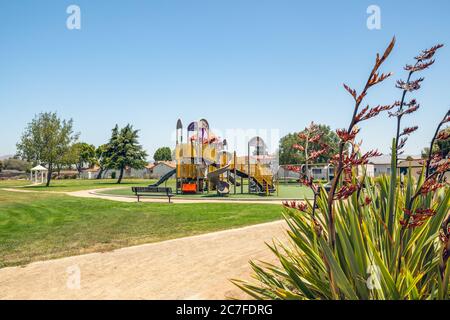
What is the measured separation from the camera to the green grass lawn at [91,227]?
7.79 meters

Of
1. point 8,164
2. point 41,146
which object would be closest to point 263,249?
point 41,146

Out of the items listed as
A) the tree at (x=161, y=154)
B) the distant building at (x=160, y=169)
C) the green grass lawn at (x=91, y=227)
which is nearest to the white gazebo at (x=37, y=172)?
the distant building at (x=160, y=169)

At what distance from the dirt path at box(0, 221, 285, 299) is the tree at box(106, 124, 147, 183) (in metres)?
52.4

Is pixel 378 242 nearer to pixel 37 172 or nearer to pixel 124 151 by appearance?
pixel 124 151

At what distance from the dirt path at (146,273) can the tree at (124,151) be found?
52.4m

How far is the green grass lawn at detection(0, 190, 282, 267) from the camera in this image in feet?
25.5

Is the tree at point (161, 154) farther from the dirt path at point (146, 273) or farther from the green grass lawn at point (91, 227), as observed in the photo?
the dirt path at point (146, 273)

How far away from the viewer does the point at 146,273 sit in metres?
5.72

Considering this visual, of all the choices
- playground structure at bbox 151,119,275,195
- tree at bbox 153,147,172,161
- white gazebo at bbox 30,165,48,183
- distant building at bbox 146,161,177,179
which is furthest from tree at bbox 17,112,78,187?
tree at bbox 153,147,172,161

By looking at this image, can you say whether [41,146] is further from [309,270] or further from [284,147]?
[309,270]

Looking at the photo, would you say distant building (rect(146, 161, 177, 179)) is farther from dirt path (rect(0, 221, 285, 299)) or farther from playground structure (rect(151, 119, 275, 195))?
dirt path (rect(0, 221, 285, 299))

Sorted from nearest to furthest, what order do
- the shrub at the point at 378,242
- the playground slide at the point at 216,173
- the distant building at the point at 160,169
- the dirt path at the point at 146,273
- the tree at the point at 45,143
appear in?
the shrub at the point at 378,242 < the dirt path at the point at 146,273 < the playground slide at the point at 216,173 < the tree at the point at 45,143 < the distant building at the point at 160,169

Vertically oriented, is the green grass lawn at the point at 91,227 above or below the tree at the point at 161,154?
below
